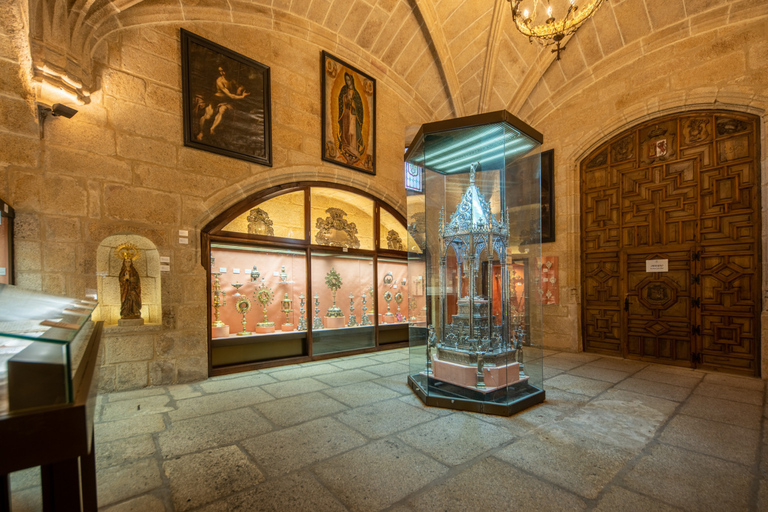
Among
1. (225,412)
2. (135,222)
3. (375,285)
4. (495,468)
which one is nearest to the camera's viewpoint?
(495,468)

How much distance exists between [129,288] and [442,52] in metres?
7.07

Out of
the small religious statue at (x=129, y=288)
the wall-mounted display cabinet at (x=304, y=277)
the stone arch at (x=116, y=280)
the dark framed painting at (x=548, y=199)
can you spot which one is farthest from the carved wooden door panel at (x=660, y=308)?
the small religious statue at (x=129, y=288)

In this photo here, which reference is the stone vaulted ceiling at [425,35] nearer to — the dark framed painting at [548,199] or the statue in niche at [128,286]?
the dark framed painting at [548,199]

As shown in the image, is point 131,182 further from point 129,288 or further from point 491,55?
point 491,55

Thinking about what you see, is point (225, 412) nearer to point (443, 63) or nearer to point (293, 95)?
point (293, 95)

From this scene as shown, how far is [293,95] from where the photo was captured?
5887mm

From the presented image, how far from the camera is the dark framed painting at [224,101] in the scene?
484 centimetres

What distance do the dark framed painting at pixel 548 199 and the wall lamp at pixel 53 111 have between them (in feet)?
25.0

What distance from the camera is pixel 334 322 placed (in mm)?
6340

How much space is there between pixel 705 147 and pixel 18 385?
7864mm

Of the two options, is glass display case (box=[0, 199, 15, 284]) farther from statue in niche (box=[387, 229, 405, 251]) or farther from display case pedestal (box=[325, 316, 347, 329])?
statue in niche (box=[387, 229, 405, 251])

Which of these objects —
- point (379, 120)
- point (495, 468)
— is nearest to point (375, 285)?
point (379, 120)

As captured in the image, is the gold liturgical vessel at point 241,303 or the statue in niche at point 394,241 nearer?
the gold liturgical vessel at point 241,303

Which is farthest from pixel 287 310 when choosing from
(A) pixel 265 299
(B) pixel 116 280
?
(B) pixel 116 280
